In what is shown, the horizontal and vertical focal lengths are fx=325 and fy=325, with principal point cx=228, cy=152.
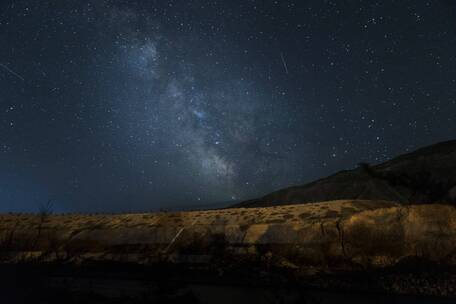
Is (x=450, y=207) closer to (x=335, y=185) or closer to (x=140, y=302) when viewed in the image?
(x=140, y=302)

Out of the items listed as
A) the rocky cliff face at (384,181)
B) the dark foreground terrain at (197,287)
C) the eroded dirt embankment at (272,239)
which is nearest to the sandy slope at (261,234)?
the eroded dirt embankment at (272,239)

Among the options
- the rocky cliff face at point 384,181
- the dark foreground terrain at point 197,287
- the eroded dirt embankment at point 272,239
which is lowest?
the dark foreground terrain at point 197,287

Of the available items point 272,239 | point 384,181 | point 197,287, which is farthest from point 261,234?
point 384,181

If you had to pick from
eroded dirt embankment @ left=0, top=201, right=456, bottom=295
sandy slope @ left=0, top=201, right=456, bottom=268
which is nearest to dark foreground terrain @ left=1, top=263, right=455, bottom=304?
eroded dirt embankment @ left=0, top=201, right=456, bottom=295

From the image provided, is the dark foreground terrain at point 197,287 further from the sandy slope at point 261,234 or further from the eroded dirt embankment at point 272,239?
the sandy slope at point 261,234

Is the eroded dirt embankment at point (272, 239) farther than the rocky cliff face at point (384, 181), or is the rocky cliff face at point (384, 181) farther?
the rocky cliff face at point (384, 181)

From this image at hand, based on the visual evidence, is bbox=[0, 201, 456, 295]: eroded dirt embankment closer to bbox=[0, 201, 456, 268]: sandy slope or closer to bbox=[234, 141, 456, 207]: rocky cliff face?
bbox=[0, 201, 456, 268]: sandy slope

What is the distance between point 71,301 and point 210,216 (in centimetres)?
633

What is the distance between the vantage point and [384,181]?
31391 mm

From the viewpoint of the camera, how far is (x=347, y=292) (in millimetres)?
8773

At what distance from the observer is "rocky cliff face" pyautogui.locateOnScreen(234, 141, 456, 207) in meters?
28.7

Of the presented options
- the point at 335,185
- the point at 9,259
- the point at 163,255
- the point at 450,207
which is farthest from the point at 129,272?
the point at 335,185

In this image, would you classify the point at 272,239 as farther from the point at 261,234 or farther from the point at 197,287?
the point at 197,287

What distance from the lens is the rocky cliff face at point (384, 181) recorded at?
28.7 meters
